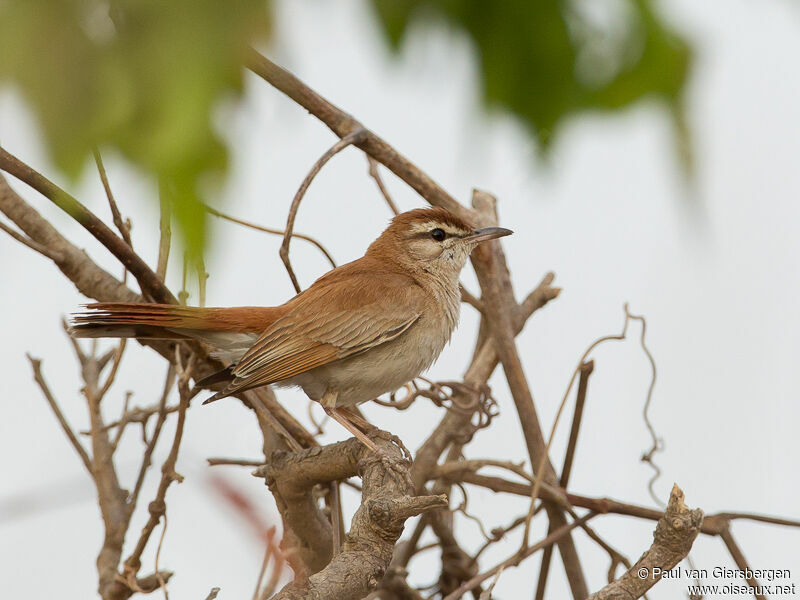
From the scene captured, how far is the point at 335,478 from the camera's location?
328cm

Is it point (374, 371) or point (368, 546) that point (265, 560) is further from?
point (374, 371)

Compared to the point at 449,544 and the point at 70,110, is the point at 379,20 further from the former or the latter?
the point at 449,544

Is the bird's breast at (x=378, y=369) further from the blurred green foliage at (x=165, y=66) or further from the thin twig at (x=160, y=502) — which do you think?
the blurred green foliage at (x=165, y=66)

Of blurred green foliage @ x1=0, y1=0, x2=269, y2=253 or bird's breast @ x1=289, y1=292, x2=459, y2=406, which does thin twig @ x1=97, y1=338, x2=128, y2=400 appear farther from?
blurred green foliage @ x1=0, y1=0, x2=269, y2=253

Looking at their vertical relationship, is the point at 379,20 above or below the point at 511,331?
below

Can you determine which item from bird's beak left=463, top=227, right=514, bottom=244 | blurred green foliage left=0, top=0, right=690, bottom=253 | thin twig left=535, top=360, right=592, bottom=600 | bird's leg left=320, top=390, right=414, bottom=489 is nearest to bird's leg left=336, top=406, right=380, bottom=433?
bird's leg left=320, top=390, right=414, bottom=489

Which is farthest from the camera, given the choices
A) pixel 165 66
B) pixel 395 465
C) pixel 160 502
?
pixel 160 502

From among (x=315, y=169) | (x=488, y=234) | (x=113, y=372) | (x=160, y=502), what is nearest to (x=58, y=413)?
(x=113, y=372)

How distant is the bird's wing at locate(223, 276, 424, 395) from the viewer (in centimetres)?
371

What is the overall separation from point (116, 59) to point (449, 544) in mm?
3265

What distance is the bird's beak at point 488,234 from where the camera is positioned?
4.24 m

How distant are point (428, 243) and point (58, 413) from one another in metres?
1.93

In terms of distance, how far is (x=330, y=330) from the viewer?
12.7 feet

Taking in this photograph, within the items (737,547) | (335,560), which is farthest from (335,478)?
(737,547)
